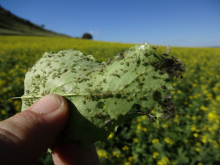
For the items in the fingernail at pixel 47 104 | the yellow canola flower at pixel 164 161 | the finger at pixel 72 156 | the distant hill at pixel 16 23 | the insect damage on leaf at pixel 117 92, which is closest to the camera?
the insect damage on leaf at pixel 117 92

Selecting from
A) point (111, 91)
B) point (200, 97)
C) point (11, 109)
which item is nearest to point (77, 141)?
point (111, 91)

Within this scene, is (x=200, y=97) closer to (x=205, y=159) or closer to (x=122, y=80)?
(x=205, y=159)

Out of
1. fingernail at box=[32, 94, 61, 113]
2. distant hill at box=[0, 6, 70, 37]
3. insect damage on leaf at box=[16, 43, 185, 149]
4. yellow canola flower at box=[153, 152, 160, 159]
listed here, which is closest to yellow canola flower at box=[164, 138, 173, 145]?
yellow canola flower at box=[153, 152, 160, 159]

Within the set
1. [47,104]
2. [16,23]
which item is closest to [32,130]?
→ [47,104]

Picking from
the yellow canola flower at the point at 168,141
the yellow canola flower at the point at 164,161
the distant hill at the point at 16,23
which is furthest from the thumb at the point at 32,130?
the distant hill at the point at 16,23

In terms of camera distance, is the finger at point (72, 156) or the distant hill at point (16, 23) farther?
the distant hill at point (16, 23)

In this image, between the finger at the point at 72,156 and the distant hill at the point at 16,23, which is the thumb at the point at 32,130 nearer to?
the finger at the point at 72,156

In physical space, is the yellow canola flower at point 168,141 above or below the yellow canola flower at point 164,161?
above
